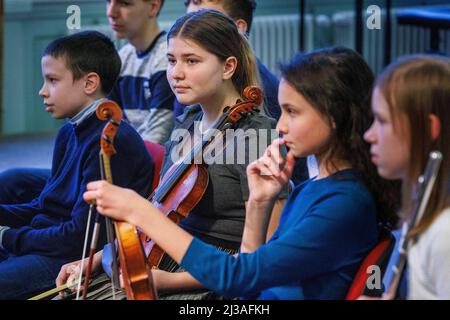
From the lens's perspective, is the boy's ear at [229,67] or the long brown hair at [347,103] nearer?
the long brown hair at [347,103]

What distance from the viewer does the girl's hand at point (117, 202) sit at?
1657 mm

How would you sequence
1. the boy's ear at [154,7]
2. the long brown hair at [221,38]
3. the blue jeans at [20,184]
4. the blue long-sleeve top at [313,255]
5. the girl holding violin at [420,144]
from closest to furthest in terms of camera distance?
the girl holding violin at [420,144]
the blue long-sleeve top at [313,255]
the long brown hair at [221,38]
the blue jeans at [20,184]
the boy's ear at [154,7]

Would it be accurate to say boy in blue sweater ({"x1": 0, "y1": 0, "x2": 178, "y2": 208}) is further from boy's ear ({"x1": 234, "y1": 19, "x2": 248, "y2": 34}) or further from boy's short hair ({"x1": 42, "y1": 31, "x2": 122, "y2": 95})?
boy's short hair ({"x1": 42, "y1": 31, "x2": 122, "y2": 95})

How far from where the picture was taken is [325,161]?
1.73 metres

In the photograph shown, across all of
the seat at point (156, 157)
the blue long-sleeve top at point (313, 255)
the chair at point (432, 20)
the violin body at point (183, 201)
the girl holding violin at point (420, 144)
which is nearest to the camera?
the girl holding violin at point (420, 144)

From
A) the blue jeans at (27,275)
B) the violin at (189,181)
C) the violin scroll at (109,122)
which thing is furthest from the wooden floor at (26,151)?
the violin scroll at (109,122)

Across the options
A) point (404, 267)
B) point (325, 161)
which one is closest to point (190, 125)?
point (325, 161)

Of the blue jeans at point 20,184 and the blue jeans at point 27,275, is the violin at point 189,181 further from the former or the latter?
the blue jeans at point 20,184

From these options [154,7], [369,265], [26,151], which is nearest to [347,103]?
[369,265]

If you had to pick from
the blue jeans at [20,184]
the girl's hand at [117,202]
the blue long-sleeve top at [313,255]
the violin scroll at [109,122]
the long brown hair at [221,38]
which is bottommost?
the blue jeans at [20,184]

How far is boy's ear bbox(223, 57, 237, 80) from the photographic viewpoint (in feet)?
7.22

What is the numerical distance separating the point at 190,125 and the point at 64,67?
1.35ft

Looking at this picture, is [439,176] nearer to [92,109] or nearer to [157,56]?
[92,109]

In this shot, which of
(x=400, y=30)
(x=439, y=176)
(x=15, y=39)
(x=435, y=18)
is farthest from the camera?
(x=400, y=30)
